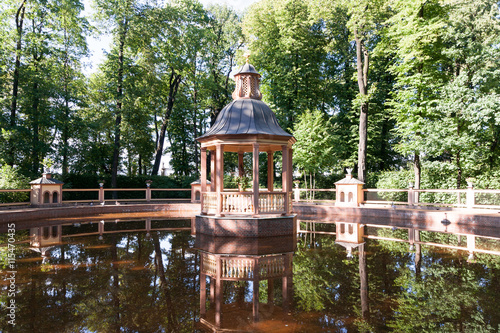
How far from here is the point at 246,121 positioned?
1150 cm

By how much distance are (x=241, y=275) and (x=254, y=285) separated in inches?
26.7

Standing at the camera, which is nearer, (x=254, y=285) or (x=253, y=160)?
(x=254, y=285)

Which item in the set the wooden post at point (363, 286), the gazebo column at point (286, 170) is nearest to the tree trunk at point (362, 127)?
the gazebo column at point (286, 170)

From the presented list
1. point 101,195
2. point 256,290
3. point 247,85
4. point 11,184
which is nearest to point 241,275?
point 256,290

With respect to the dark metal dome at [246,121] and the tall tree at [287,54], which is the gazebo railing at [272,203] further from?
the tall tree at [287,54]

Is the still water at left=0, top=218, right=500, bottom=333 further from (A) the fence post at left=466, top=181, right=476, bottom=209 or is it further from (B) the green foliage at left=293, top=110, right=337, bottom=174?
(B) the green foliage at left=293, top=110, right=337, bottom=174

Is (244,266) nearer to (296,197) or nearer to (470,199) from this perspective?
(470,199)

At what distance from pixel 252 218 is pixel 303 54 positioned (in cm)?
1979

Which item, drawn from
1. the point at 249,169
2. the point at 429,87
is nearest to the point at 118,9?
the point at 249,169

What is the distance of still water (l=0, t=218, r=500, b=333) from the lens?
3.89 metres

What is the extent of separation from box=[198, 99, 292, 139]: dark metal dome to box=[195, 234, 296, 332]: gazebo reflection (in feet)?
12.0

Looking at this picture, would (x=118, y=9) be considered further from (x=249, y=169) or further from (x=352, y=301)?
(x=352, y=301)

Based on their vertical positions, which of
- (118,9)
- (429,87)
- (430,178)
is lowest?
(430,178)

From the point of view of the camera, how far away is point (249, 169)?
35031 mm
